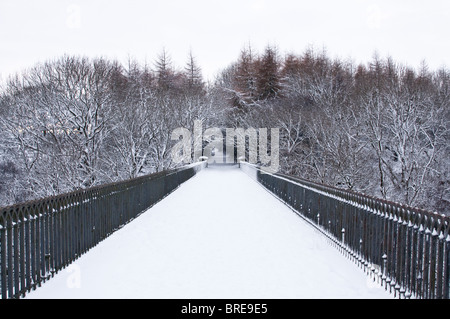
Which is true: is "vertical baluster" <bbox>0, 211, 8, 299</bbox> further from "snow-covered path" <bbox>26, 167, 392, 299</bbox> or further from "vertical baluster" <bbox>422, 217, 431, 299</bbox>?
"vertical baluster" <bbox>422, 217, 431, 299</bbox>

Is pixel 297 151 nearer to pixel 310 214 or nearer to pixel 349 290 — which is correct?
pixel 310 214

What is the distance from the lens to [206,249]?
290 inches

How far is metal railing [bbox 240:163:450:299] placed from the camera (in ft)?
14.5

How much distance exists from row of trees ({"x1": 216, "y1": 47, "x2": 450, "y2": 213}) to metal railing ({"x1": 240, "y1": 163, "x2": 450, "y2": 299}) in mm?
20919

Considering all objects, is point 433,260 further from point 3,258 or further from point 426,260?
point 3,258

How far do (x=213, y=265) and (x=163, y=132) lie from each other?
27.2 m

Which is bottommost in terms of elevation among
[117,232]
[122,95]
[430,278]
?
[117,232]

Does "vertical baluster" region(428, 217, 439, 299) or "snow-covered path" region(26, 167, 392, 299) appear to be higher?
"vertical baluster" region(428, 217, 439, 299)

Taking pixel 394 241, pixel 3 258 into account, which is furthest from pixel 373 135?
pixel 3 258

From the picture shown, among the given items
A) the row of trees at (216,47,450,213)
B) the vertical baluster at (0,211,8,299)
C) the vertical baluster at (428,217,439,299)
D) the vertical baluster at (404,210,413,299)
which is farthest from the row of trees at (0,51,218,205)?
the vertical baluster at (428,217,439,299)

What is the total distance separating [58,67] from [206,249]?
82.2ft

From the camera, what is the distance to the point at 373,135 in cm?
3114

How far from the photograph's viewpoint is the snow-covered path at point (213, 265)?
5195mm
